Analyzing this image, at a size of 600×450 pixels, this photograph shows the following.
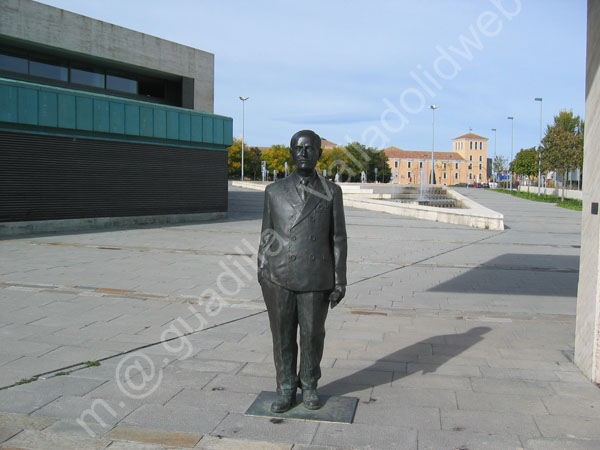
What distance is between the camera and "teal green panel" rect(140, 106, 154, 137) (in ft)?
60.9

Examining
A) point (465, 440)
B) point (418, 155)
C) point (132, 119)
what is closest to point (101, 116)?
point (132, 119)

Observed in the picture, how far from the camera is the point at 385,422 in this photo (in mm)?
3912

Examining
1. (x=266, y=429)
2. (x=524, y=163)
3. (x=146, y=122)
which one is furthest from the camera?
(x=524, y=163)

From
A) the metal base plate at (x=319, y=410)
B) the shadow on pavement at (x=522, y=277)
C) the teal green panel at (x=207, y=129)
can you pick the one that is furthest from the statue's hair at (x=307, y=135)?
the teal green panel at (x=207, y=129)

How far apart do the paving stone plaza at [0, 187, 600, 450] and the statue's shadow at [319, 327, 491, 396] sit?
0.07ft

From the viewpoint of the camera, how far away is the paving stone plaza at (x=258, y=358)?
147 inches

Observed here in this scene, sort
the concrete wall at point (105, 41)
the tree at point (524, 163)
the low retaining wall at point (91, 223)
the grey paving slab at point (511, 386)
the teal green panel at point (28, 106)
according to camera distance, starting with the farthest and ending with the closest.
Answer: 1. the tree at point (524, 163)
2. the concrete wall at point (105, 41)
3. the low retaining wall at point (91, 223)
4. the teal green panel at point (28, 106)
5. the grey paving slab at point (511, 386)

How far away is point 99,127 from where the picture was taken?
1723 centimetres

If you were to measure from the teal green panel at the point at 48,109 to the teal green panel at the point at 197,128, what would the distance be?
5.34 meters

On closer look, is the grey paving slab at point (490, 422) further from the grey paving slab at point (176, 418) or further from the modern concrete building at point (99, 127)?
the modern concrete building at point (99, 127)

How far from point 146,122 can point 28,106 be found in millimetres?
4030

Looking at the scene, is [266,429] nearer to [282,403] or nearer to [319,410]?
[282,403]

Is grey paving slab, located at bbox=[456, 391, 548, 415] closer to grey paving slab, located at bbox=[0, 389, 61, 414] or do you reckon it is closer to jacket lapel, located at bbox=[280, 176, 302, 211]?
jacket lapel, located at bbox=[280, 176, 302, 211]

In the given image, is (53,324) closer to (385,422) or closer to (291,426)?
(291,426)
